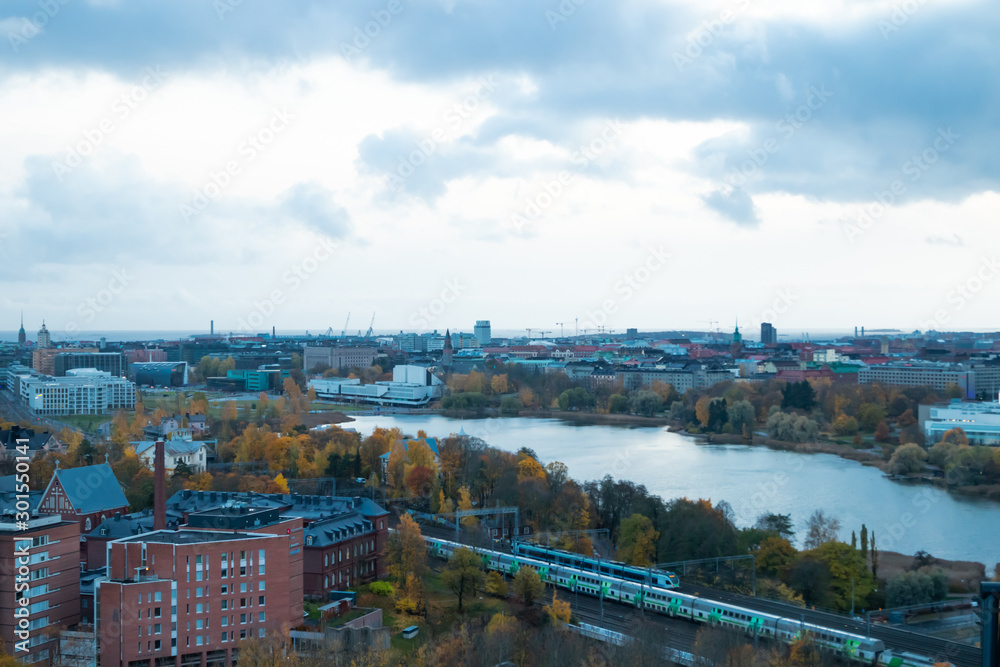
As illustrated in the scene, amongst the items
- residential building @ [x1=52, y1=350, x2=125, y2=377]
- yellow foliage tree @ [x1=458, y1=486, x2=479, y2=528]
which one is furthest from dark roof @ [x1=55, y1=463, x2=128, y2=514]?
residential building @ [x1=52, y1=350, x2=125, y2=377]

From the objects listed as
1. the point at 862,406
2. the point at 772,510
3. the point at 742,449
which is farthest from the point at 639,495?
the point at 862,406

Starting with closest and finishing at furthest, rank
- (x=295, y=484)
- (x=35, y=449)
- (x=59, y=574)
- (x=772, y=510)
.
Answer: (x=59, y=574) → (x=772, y=510) → (x=295, y=484) → (x=35, y=449)

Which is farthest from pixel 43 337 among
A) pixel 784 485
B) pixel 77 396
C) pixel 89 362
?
pixel 784 485

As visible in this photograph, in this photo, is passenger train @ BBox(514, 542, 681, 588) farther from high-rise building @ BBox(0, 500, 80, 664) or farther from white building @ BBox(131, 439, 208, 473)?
white building @ BBox(131, 439, 208, 473)

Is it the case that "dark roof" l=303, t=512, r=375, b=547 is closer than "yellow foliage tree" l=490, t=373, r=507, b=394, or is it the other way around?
"dark roof" l=303, t=512, r=375, b=547

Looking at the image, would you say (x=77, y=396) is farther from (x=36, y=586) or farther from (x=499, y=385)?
(x=36, y=586)

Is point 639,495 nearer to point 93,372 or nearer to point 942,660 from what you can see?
point 942,660

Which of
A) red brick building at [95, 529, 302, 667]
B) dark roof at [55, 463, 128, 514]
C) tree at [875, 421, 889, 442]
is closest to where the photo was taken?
red brick building at [95, 529, 302, 667]
